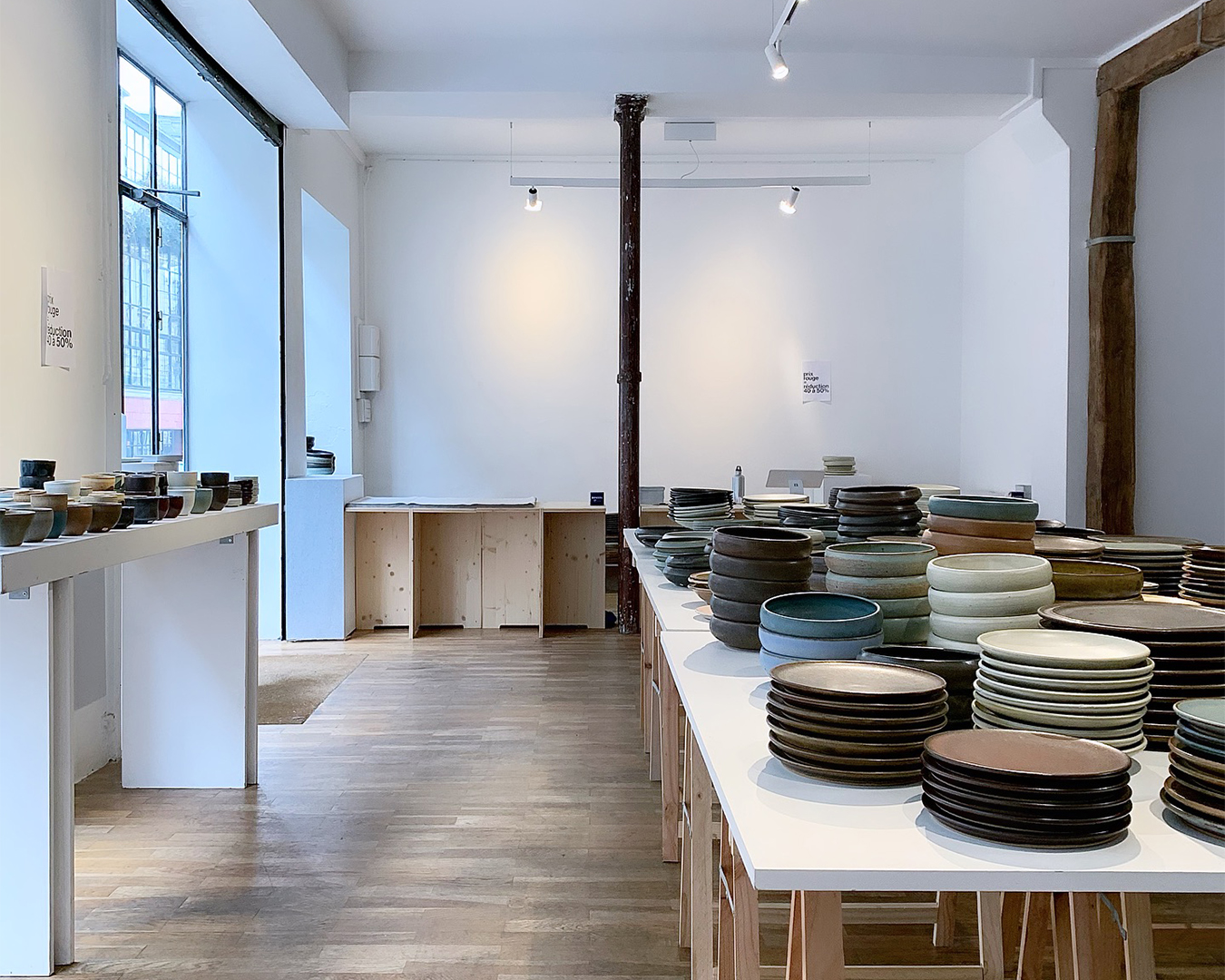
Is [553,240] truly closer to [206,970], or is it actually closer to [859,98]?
[859,98]

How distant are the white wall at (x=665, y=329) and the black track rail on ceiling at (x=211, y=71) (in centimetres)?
240

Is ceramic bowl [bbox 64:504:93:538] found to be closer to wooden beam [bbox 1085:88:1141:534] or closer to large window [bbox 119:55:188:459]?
large window [bbox 119:55:188:459]

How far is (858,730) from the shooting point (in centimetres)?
128

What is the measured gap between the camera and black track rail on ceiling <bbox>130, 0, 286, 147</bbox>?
4.59m

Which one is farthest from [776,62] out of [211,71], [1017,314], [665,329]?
[665,329]

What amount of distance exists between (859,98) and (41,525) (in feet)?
19.0

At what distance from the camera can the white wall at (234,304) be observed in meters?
6.65

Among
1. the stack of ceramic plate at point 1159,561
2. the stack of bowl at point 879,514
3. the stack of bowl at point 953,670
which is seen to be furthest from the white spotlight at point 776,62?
the stack of bowl at point 953,670

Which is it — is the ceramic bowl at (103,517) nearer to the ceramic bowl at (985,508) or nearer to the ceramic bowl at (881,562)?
the ceramic bowl at (881,562)

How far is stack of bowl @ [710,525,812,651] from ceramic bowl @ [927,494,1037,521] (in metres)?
0.30

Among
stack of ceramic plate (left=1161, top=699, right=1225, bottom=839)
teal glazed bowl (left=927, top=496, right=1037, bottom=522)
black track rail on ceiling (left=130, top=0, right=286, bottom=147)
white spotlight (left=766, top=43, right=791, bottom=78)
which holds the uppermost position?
black track rail on ceiling (left=130, top=0, right=286, bottom=147)

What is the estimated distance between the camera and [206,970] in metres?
2.53

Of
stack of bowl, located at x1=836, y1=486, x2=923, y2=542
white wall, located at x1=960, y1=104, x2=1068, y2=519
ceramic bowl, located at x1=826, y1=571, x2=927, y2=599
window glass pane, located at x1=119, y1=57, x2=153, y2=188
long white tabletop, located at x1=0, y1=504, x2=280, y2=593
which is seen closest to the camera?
ceramic bowl, located at x1=826, y1=571, x2=927, y2=599

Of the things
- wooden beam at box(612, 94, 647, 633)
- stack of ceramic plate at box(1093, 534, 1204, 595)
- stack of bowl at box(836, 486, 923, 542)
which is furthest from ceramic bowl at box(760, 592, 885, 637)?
wooden beam at box(612, 94, 647, 633)
